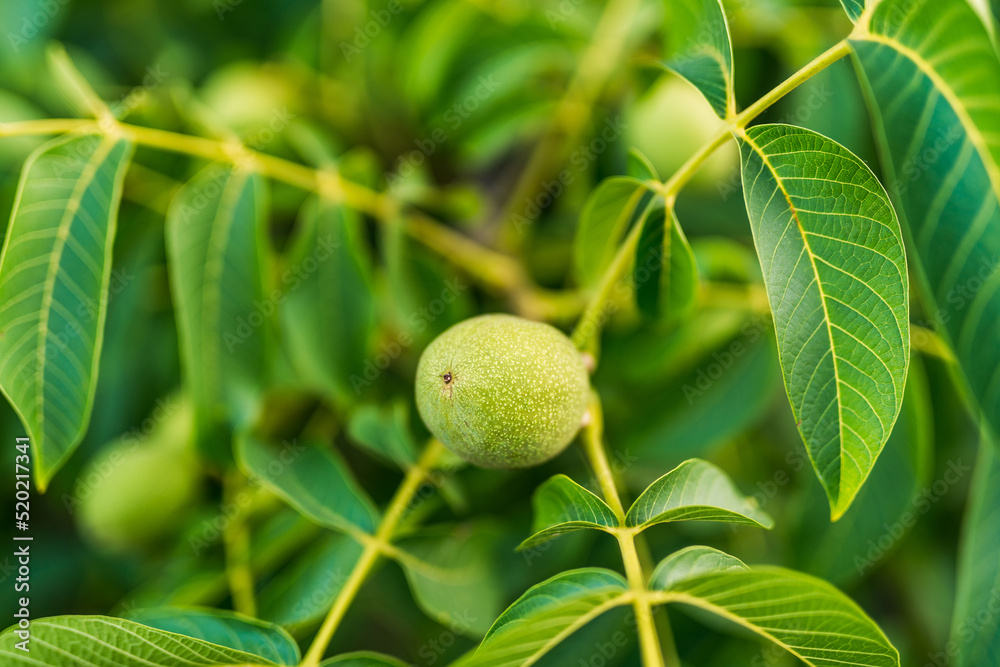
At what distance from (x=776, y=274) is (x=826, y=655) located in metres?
0.42

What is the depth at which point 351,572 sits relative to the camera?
3.30ft

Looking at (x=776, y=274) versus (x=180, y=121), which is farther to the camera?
(x=180, y=121)

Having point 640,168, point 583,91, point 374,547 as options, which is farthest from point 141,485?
point 583,91

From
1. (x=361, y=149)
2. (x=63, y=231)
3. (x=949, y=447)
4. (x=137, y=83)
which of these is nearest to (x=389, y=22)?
(x=361, y=149)

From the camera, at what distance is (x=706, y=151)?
0.85 metres

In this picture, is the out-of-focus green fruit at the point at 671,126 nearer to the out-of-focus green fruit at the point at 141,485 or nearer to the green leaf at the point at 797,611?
the green leaf at the point at 797,611

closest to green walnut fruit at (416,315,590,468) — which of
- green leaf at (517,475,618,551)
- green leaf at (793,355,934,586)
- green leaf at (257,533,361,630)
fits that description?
green leaf at (517,475,618,551)

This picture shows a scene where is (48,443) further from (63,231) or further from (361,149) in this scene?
(361,149)

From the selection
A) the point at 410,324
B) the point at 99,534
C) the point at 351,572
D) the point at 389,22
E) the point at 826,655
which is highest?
the point at 389,22

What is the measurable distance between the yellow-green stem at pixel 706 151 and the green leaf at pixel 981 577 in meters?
0.57

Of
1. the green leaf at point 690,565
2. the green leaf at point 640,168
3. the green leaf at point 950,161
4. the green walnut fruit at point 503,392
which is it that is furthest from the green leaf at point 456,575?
the green leaf at point 950,161

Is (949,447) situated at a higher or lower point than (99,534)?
higher

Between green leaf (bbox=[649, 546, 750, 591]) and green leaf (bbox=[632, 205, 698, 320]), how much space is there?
376 millimetres

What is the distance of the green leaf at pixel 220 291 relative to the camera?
109 centimetres
